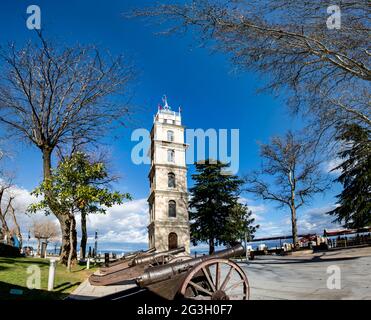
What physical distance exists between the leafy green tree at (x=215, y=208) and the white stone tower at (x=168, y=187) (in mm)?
1784

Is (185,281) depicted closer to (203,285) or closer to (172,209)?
(203,285)

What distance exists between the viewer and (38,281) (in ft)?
29.8

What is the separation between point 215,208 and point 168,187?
7459 mm

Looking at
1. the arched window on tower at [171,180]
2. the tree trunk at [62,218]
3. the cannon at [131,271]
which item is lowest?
the cannon at [131,271]

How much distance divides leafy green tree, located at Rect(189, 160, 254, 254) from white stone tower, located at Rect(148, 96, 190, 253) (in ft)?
5.85

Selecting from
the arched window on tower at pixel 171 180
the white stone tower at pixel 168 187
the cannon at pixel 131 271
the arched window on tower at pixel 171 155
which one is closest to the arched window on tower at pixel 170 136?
the white stone tower at pixel 168 187

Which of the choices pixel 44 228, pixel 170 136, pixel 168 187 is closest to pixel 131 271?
pixel 168 187

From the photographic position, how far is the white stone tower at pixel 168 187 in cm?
3819

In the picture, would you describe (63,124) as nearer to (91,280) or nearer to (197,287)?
(91,280)

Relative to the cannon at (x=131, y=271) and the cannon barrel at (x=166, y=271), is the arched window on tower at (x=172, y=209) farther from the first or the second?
the cannon barrel at (x=166, y=271)

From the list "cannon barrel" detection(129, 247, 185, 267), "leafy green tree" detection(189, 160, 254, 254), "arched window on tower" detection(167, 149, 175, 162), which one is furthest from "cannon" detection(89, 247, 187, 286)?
"arched window on tower" detection(167, 149, 175, 162)

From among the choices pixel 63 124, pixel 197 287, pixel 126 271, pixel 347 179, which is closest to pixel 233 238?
pixel 347 179
